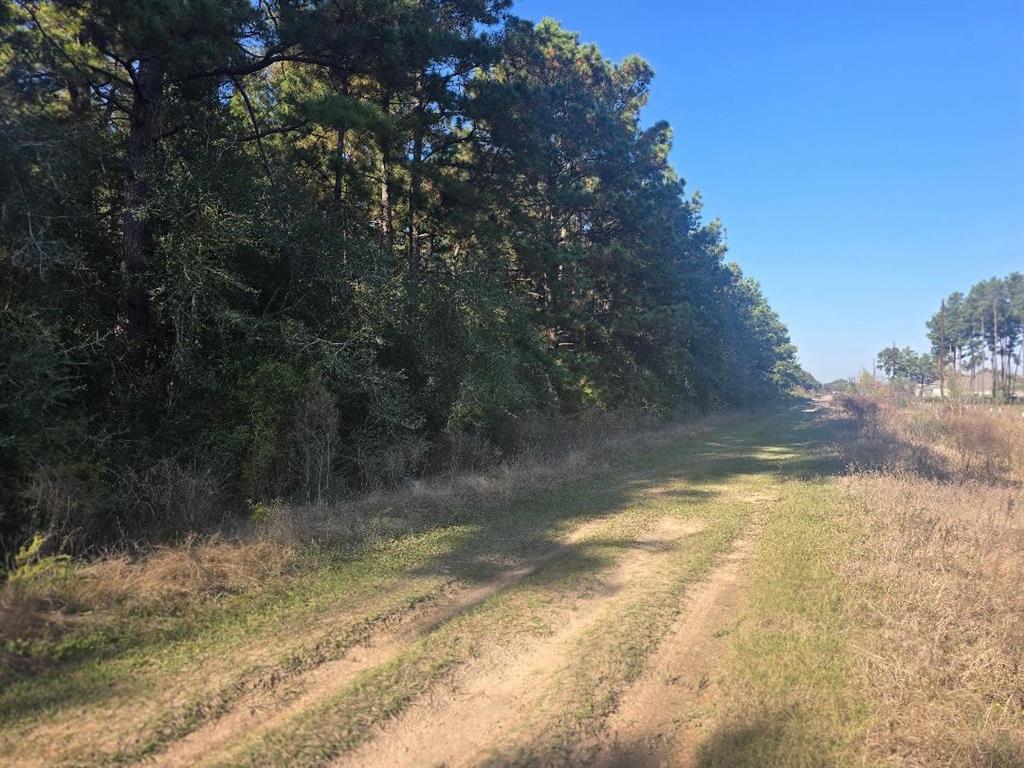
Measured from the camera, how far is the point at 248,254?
33.9 ft

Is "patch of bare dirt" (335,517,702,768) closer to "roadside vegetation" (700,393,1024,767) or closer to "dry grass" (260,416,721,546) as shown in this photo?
"roadside vegetation" (700,393,1024,767)

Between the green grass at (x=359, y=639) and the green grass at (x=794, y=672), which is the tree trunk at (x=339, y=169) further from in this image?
the green grass at (x=794, y=672)

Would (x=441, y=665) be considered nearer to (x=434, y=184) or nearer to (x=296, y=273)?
(x=296, y=273)

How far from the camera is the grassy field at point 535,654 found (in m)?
3.34

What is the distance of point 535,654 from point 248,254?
8840mm

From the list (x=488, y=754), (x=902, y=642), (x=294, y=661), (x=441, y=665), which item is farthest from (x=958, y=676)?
(x=294, y=661)

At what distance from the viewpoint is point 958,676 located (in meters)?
3.97

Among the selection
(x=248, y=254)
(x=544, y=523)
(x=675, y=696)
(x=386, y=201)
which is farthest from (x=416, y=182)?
(x=675, y=696)

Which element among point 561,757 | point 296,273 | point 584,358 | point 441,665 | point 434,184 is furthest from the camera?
point 584,358

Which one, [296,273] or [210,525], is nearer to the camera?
[210,525]

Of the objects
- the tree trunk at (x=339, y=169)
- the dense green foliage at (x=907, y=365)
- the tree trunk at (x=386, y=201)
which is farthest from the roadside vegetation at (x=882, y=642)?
the dense green foliage at (x=907, y=365)

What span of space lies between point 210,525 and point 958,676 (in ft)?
25.8

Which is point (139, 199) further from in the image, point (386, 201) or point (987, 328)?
point (987, 328)

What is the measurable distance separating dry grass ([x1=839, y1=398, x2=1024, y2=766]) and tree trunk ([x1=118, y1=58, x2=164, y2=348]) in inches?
407
